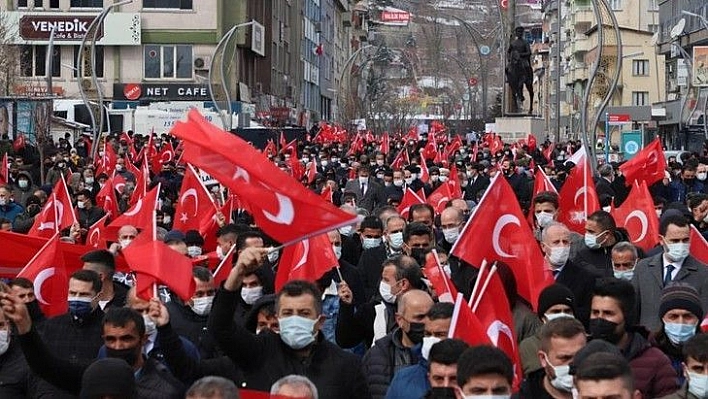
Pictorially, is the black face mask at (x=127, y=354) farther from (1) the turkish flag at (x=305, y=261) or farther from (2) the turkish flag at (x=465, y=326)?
(1) the turkish flag at (x=305, y=261)

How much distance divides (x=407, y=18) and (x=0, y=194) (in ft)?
467

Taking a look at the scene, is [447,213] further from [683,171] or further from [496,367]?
[683,171]

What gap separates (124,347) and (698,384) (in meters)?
2.46

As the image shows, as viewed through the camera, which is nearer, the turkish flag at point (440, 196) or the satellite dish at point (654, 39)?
the turkish flag at point (440, 196)

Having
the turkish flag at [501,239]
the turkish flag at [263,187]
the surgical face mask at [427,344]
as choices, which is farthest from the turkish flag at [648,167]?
the turkish flag at [263,187]

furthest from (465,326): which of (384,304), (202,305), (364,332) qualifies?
(384,304)

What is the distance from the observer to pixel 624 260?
10156 millimetres

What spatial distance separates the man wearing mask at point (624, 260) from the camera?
33.3 ft

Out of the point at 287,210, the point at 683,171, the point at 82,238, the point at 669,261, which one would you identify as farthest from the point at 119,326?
the point at 683,171

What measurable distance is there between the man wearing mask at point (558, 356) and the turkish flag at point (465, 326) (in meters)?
0.39

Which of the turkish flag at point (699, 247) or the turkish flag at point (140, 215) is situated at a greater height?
the turkish flag at point (140, 215)

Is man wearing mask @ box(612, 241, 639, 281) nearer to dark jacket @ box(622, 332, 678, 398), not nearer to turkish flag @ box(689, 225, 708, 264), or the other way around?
turkish flag @ box(689, 225, 708, 264)

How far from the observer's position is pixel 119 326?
7.09 meters

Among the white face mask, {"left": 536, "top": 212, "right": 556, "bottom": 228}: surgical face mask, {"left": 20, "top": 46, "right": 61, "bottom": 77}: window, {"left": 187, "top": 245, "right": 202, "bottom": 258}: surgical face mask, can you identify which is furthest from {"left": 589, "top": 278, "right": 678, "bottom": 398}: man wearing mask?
{"left": 20, "top": 46, "right": 61, "bottom": 77}: window
